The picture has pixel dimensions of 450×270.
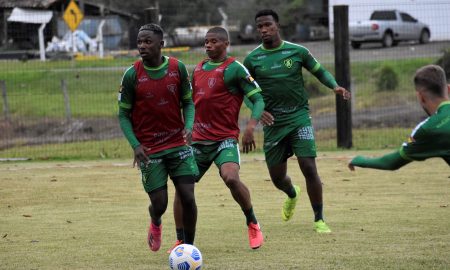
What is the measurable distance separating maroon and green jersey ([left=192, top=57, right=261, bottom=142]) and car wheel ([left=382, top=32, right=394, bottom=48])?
14.6m

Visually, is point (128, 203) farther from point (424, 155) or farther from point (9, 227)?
point (424, 155)

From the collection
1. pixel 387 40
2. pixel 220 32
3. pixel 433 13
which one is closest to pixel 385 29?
pixel 387 40

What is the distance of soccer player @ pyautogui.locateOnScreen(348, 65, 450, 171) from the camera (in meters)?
6.57

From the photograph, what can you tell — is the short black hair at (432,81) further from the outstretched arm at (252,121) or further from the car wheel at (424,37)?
the car wheel at (424,37)

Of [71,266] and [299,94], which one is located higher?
[299,94]

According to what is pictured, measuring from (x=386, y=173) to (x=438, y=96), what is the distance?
334 inches

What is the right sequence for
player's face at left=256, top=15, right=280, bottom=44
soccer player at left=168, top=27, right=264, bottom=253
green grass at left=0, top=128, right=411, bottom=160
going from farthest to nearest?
1. green grass at left=0, top=128, right=411, bottom=160
2. player's face at left=256, top=15, right=280, bottom=44
3. soccer player at left=168, top=27, right=264, bottom=253

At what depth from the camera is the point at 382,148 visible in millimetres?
19016

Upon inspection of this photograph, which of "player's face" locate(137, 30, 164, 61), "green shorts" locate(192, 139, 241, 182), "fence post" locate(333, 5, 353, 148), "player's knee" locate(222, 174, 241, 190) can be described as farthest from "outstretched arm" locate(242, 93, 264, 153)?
"fence post" locate(333, 5, 353, 148)

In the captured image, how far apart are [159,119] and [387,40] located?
56.4 ft

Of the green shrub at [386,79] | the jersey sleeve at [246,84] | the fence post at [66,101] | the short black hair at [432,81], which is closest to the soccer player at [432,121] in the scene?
the short black hair at [432,81]

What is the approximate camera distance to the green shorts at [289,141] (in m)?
10.1

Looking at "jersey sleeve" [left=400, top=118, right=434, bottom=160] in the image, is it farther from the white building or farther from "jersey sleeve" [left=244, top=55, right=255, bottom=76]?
the white building

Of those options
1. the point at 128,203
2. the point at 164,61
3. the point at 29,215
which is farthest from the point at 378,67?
the point at 164,61
